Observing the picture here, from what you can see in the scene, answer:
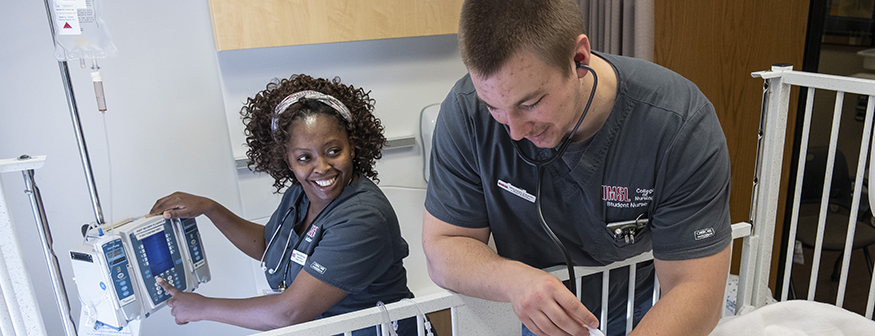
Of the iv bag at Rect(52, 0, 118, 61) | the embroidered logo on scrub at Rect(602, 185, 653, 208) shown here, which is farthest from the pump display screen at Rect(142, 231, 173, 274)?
the embroidered logo on scrub at Rect(602, 185, 653, 208)

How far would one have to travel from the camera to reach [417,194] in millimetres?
2488

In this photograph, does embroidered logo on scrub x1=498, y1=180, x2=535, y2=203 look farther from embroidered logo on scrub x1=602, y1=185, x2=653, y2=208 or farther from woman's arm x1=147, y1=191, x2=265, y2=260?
woman's arm x1=147, y1=191, x2=265, y2=260

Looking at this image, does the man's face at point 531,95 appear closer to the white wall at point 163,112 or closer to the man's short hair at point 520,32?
the man's short hair at point 520,32

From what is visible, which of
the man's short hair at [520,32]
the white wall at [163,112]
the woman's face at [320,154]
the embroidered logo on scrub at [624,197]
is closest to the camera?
the man's short hair at [520,32]

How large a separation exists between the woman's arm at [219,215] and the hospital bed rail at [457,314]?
0.62 m

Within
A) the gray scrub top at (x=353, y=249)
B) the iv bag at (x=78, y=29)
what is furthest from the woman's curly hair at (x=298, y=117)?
the iv bag at (x=78, y=29)

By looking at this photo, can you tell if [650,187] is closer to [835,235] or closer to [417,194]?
[417,194]

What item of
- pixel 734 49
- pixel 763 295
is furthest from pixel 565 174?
pixel 734 49

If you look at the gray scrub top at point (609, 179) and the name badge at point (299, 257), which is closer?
the gray scrub top at point (609, 179)

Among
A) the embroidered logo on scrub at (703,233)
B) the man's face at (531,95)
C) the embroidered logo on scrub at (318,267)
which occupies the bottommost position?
the embroidered logo on scrub at (318,267)

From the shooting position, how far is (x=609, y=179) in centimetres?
111

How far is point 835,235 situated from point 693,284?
1.60 meters

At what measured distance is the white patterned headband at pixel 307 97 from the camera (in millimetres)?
1513

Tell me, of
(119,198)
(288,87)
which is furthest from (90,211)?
(288,87)
